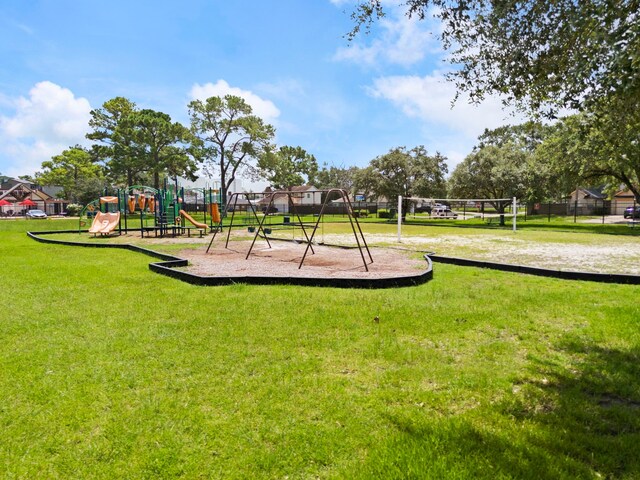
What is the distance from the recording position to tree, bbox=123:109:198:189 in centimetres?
4481

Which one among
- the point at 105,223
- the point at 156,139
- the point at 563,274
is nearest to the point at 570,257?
the point at 563,274

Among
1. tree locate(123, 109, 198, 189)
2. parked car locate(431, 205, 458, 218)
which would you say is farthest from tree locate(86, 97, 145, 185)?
parked car locate(431, 205, 458, 218)

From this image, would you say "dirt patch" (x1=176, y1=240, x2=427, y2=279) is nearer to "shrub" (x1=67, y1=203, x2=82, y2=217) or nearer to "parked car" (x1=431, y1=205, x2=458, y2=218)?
"parked car" (x1=431, y1=205, x2=458, y2=218)

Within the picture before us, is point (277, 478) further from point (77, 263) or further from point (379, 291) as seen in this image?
point (77, 263)

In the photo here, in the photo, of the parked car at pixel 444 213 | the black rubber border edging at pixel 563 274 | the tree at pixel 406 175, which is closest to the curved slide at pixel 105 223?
the black rubber border edging at pixel 563 274

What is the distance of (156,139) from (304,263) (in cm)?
4275

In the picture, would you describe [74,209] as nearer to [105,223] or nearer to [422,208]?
[105,223]

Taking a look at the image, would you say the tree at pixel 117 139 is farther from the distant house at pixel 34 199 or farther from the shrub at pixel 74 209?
the distant house at pixel 34 199

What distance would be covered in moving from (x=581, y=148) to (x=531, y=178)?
11.3 metres

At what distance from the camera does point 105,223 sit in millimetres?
19109

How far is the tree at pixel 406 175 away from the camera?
128ft

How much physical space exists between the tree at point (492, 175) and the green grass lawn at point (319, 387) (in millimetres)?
30806

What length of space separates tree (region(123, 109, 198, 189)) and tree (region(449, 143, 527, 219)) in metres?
29.4

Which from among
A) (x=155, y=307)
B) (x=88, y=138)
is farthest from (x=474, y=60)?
(x=88, y=138)
